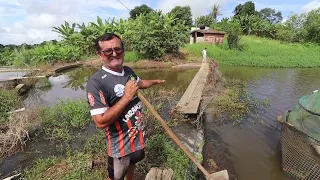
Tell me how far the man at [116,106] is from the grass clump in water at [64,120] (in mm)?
3509

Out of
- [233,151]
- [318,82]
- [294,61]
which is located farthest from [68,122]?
[294,61]

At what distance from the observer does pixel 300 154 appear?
3748 mm

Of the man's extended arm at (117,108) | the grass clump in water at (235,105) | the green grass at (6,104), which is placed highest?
the man's extended arm at (117,108)

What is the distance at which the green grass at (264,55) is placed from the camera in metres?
20.0

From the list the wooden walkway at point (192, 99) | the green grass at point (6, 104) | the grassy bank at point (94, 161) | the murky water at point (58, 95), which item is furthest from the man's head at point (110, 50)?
the green grass at point (6, 104)

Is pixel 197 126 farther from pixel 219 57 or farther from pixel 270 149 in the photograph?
pixel 219 57

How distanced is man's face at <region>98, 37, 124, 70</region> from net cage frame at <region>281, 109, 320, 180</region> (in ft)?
10.1

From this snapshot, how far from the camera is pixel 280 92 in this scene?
1063 cm

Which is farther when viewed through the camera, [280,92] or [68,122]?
[280,92]

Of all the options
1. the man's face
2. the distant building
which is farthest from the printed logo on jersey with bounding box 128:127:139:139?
the distant building

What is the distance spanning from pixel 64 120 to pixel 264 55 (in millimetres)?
21547

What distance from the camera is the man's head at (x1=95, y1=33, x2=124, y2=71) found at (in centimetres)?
201

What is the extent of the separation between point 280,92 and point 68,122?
910cm

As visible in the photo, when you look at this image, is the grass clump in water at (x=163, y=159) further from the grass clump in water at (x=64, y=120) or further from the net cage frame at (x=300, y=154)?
the grass clump in water at (x=64, y=120)
